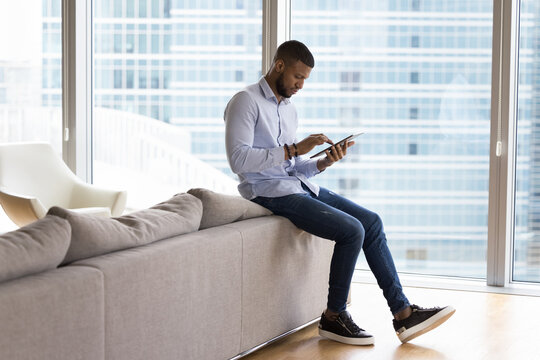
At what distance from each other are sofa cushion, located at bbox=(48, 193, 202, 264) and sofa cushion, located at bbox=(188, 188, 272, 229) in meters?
0.05

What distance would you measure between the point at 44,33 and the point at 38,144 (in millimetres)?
1103

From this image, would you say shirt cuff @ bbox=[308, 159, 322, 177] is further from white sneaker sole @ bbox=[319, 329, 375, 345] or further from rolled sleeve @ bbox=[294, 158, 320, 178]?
white sneaker sole @ bbox=[319, 329, 375, 345]

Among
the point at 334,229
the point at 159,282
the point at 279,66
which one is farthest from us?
the point at 279,66

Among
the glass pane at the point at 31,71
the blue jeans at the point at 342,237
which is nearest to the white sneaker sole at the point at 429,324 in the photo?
the blue jeans at the point at 342,237

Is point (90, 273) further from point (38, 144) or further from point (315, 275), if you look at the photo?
point (38, 144)

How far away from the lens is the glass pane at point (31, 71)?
18.8 feet

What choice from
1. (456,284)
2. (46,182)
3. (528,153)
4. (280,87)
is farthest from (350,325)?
(46,182)

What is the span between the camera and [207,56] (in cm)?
527

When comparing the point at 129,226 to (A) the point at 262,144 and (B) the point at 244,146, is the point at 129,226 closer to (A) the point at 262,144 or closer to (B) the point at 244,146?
(B) the point at 244,146

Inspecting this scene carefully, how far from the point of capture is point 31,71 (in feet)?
18.9

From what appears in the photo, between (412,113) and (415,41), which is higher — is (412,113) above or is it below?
below

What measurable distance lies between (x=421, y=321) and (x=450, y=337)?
0.21 metres

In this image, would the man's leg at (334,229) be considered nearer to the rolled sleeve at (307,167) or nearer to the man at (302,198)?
the man at (302,198)

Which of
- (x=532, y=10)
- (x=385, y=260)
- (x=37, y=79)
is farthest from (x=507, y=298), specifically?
(x=37, y=79)
